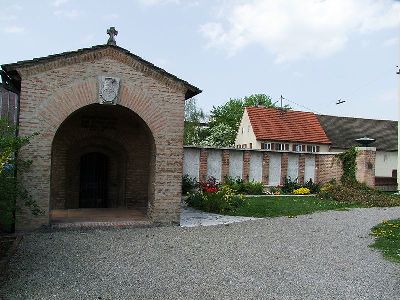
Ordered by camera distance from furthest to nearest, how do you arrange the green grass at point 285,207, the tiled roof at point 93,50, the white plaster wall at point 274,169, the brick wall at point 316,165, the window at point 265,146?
1. the window at point 265,146
2. the white plaster wall at point 274,169
3. the brick wall at point 316,165
4. the green grass at point 285,207
5. the tiled roof at point 93,50

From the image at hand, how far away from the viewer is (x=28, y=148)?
973 centimetres

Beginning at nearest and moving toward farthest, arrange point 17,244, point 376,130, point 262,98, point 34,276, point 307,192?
point 34,276 < point 17,244 < point 307,192 < point 376,130 < point 262,98

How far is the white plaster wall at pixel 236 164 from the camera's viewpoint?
882 inches

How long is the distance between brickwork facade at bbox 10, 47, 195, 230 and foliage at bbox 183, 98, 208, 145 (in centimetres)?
3239

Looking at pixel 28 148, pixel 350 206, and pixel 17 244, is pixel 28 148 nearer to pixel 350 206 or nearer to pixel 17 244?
pixel 17 244

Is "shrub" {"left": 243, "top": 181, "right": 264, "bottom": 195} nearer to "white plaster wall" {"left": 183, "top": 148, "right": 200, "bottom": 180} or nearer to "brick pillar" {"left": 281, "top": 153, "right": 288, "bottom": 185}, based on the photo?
"brick pillar" {"left": 281, "top": 153, "right": 288, "bottom": 185}

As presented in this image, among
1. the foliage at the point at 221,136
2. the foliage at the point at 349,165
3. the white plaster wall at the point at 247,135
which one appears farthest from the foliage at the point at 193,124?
the foliage at the point at 349,165

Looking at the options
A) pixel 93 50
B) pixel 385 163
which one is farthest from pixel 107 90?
pixel 385 163

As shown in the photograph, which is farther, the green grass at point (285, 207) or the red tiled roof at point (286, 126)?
the red tiled roof at point (286, 126)

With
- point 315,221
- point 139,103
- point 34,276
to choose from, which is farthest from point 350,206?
point 34,276

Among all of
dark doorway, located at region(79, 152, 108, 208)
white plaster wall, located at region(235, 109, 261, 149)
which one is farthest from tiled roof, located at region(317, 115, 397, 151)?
dark doorway, located at region(79, 152, 108, 208)

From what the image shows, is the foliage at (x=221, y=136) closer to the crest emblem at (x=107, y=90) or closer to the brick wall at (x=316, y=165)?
the brick wall at (x=316, y=165)

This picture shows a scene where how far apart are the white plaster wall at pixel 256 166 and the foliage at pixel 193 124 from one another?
21044 mm

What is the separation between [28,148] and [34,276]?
14.0 feet
